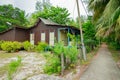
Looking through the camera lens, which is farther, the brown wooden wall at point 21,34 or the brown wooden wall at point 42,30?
the brown wooden wall at point 21,34

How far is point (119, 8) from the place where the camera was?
38.4 ft

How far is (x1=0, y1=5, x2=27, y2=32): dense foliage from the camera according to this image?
3850 centimetres

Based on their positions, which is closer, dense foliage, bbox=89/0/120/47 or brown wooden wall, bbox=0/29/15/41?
dense foliage, bbox=89/0/120/47

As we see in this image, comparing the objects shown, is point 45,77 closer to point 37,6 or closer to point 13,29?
point 13,29

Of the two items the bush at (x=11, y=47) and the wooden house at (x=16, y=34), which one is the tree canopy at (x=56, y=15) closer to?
the wooden house at (x=16, y=34)

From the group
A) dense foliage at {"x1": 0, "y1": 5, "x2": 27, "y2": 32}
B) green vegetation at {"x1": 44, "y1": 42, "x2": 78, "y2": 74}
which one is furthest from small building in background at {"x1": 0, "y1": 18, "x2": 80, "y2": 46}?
dense foliage at {"x1": 0, "y1": 5, "x2": 27, "y2": 32}

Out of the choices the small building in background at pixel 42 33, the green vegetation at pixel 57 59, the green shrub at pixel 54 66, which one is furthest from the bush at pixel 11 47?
the green shrub at pixel 54 66

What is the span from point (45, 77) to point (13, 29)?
1750 cm

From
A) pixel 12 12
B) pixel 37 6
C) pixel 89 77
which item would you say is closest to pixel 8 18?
pixel 12 12

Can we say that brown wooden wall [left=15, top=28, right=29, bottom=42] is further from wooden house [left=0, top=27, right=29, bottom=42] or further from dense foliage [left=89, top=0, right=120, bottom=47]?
dense foliage [left=89, top=0, right=120, bottom=47]

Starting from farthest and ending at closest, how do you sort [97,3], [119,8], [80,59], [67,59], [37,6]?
[37,6] < [97,3] < [80,59] < [119,8] < [67,59]

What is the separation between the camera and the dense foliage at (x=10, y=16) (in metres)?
38.5

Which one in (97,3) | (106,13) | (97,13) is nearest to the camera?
(106,13)

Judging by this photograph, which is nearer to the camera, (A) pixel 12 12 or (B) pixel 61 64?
(B) pixel 61 64
